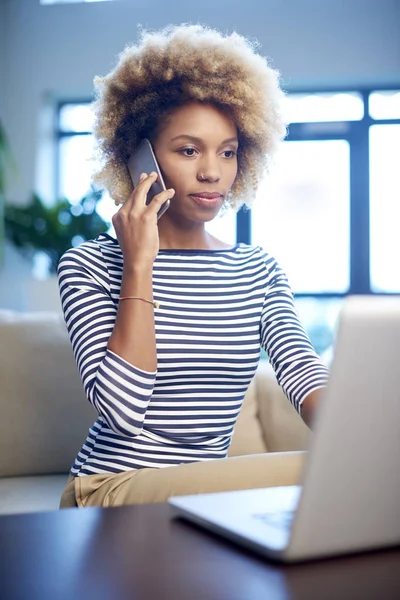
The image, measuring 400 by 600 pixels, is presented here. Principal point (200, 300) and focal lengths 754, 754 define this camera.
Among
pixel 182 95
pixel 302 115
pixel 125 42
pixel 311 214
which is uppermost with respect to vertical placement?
pixel 125 42

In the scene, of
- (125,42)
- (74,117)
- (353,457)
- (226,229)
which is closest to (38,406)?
(353,457)

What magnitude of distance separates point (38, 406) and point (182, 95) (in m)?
0.85

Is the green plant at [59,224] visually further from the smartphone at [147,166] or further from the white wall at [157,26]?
the smartphone at [147,166]

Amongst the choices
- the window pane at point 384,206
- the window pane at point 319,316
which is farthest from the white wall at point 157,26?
the window pane at point 319,316

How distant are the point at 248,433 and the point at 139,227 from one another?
2.86 ft

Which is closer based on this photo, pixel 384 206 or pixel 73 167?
pixel 384 206

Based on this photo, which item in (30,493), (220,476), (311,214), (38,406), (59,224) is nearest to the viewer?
(220,476)

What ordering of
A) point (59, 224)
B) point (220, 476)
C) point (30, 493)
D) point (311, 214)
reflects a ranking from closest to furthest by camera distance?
point (220, 476) → point (30, 493) → point (59, 224) → point (311, 214)

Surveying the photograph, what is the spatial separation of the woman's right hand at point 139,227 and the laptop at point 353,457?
0.64 m

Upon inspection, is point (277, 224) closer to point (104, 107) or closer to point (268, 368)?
point (268, 368)

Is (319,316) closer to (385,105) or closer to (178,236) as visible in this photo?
(385,105)

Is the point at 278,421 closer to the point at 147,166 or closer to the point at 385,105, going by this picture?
the point at 147,166

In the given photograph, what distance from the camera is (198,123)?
1371 mm

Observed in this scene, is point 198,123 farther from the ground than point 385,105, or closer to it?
closer to it
